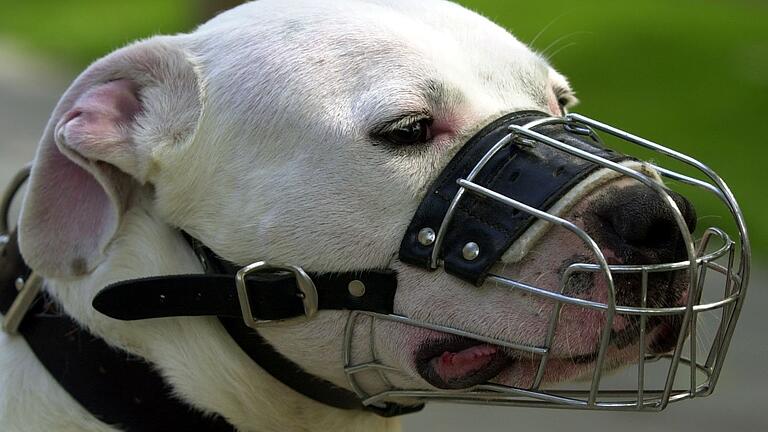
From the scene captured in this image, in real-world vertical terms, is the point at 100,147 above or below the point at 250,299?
above

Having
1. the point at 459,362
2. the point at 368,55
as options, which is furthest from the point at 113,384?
the point at 368,55

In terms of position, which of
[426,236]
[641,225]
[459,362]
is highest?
[641,225]

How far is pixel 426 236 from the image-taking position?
2359mm

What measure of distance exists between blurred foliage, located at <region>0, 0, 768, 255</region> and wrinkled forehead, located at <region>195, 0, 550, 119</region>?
4893mm

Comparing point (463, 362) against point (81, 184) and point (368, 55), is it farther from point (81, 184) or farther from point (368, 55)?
point (81, 184)

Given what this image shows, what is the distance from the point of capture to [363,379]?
8.45ft

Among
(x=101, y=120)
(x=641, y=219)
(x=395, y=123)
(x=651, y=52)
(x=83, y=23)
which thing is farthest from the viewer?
(x=83, y=23)

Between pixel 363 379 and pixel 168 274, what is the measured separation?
0.52 m

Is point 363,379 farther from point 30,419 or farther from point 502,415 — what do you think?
point 502,415

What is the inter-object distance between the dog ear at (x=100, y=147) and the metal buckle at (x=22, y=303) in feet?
0.36

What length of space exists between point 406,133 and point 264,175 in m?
0.34

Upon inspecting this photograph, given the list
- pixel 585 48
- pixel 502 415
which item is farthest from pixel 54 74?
pixel 502 415

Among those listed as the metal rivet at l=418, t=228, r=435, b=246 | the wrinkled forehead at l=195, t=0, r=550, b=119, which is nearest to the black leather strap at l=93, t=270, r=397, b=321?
the metal rivet at l=418, t=228, r=435, b=246

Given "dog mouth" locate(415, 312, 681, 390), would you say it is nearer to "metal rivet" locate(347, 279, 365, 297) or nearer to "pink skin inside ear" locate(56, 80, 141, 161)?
"metal rivet" locate(347, 279, 365, 297)
